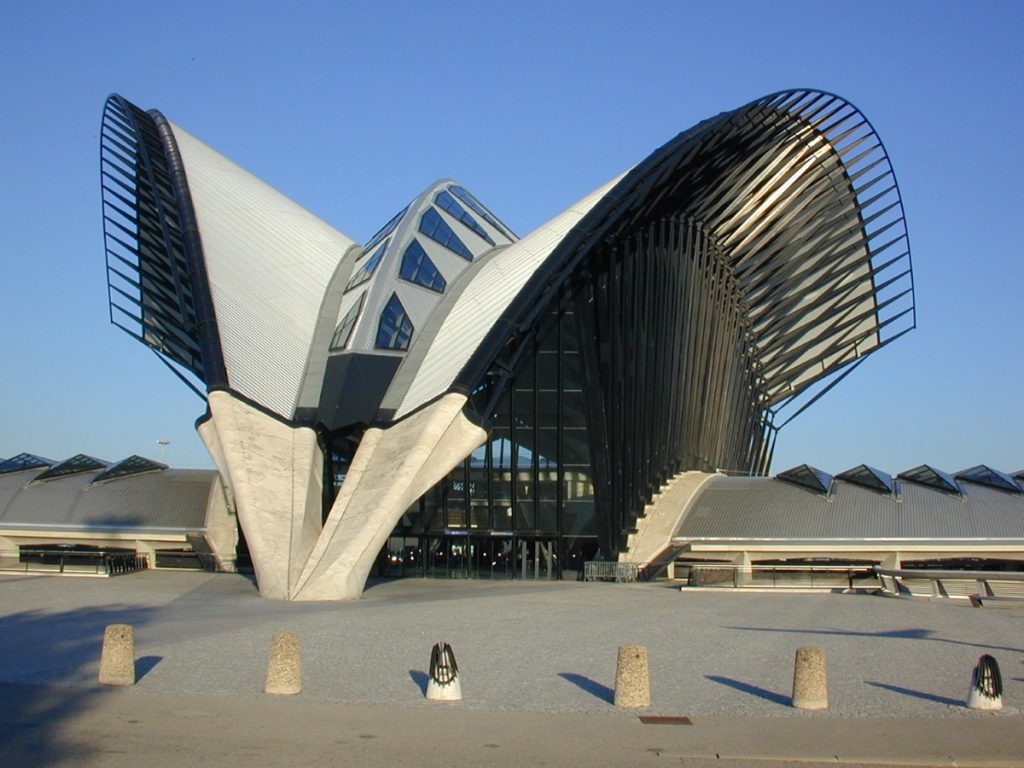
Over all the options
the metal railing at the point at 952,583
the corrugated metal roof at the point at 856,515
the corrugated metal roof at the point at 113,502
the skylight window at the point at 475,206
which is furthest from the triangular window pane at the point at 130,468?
the metal railing at the point at 952,583

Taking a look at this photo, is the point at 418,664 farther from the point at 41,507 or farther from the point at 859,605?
the point at 41,507

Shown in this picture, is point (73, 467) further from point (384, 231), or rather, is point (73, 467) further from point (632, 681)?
point (632, 681)

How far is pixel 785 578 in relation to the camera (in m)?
43.2

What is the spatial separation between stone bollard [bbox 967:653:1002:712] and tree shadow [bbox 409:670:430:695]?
7017 millimetres

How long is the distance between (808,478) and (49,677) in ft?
125

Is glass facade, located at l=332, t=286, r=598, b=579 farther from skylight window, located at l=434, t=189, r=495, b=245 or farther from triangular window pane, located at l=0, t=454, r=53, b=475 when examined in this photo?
triangular window pane, located at l=0, t=454, r=53, b=475

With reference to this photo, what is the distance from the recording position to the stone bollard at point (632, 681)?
53.0 ft

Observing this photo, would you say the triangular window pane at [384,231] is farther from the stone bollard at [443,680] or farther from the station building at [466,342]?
the stone bollard at [443,680]

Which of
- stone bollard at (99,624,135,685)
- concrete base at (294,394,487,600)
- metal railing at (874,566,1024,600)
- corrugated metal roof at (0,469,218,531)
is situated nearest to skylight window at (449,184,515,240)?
corrugated metal roof at (0,469,218,531)

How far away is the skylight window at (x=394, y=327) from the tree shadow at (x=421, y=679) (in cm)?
2684

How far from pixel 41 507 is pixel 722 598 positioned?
92.5 ft

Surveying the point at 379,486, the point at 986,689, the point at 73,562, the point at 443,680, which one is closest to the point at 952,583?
the point at 379,486

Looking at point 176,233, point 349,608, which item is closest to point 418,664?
point 349,608

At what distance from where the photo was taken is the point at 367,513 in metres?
35.8
